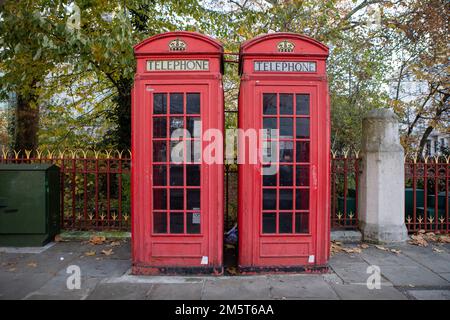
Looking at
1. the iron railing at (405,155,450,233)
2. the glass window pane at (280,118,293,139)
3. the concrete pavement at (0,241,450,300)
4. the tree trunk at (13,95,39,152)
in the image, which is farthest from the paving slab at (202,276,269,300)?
the tree trunk at (13,95,39,152)

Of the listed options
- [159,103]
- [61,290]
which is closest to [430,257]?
[159,103]

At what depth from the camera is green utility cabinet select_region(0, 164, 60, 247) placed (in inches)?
240

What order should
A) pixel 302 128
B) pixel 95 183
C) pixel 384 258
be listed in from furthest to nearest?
1. pixel 95 183
2. pixel 384 258
3. pixel 302 128

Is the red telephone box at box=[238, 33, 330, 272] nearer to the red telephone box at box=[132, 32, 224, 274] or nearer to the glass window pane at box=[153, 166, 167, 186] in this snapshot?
the red telephone box at box=[132, 32, 224, 274]

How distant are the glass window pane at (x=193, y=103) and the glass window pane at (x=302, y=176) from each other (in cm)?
160

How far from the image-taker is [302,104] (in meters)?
4.71

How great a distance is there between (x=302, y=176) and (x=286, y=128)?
0.69 metres

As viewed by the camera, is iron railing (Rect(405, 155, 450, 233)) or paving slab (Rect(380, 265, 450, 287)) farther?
iron railing (Rect(405, 155, 450, 233))

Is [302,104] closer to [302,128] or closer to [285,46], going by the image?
[302,128]

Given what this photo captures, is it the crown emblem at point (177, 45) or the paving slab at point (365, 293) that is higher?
the crown emblem at point (177, 45)

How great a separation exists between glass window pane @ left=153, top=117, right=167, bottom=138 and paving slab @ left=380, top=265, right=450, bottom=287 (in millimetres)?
3575

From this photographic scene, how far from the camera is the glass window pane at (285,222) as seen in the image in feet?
15.6

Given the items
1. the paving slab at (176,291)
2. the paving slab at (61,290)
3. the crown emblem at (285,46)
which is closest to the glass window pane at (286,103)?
the crown emblem at (285,46)

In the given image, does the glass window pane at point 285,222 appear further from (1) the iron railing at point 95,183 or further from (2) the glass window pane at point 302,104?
(1) the iron railing at point 95,183
